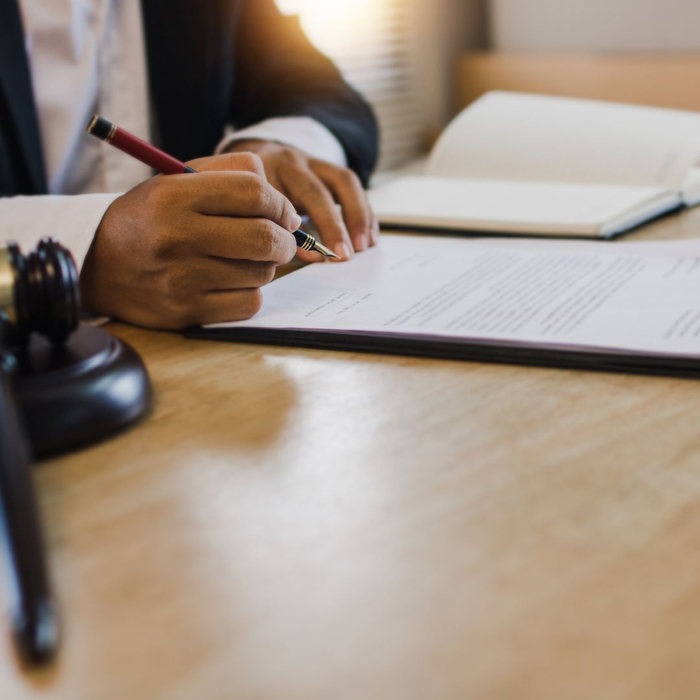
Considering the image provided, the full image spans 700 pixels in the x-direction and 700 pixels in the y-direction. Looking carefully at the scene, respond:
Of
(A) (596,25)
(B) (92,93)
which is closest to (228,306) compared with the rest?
(B) (92,93)

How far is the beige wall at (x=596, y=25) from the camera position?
195 cm

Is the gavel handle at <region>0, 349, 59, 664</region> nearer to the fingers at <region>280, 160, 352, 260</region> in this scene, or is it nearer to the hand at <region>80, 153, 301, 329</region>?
the hand at <region>80, 153, 301, 329</region>

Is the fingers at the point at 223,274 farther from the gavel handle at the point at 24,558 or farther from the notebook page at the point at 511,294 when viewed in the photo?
the gavel handle at the point at 24,558

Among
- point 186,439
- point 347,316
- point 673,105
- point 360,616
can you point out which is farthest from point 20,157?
point 673,105

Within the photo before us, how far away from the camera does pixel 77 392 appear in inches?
21.9

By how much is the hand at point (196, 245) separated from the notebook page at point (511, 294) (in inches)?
1.4

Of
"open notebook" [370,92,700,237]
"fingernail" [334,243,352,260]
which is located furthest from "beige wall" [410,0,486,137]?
"fingernail" [334,243,352,260]

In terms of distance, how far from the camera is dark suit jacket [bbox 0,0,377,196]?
49.4 inches

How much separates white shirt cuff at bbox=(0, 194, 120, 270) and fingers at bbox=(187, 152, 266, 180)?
0.30 feet

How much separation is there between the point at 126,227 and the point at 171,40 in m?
0.75

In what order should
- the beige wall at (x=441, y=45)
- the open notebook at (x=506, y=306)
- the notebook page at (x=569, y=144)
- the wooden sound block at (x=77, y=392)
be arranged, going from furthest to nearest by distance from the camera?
the beige wall at (x=441, y=45), the notebook page at (x=569, y=144), the open notebook at (x=506, y=306), the wooden sound block at (x=77, y=392)

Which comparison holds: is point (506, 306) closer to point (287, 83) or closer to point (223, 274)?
point (223, 274)

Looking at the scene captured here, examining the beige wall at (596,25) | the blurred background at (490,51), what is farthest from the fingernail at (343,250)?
the beige wall at (596,25)

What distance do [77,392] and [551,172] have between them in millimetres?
1060
